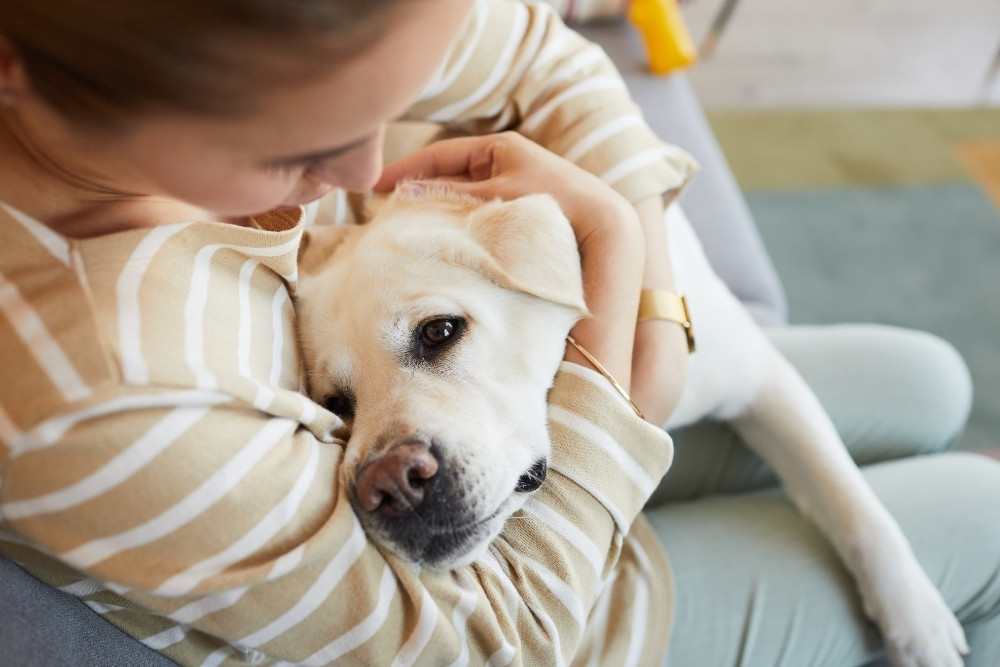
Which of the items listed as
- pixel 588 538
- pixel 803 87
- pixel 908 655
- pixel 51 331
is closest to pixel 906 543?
pixel 908 655

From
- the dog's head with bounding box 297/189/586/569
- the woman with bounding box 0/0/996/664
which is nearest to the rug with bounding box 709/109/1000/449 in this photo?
the dog's head with bounding box 297/189/586/569

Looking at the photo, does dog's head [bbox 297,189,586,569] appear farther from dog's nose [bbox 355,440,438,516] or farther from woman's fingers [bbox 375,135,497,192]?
woman's fingers [bbox 375,135,497,192]

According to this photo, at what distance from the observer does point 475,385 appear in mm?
1018

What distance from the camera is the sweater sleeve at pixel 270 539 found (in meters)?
0.69

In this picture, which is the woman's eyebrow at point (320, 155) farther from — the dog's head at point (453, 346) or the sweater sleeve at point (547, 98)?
the sweater sleeve at point (547, 98)

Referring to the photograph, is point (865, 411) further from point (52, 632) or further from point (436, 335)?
point (52, 632)

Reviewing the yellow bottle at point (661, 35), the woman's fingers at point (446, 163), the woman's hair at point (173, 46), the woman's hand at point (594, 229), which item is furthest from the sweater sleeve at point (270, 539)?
the yellow bottle at point (661, 35)

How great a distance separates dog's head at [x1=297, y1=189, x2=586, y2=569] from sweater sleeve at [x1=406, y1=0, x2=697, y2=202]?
0.21m

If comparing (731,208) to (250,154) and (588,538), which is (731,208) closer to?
(588,538)

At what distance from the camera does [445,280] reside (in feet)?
3.51

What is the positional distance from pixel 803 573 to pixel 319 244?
0.95m

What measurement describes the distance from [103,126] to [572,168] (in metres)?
0.72

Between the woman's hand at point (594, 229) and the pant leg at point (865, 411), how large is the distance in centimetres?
44

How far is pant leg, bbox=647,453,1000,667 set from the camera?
1146mm
